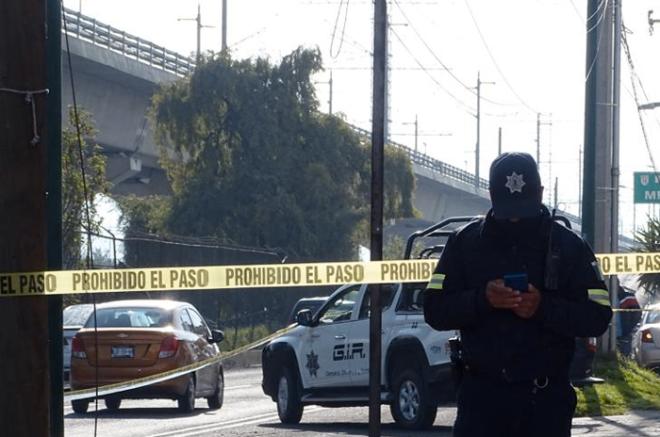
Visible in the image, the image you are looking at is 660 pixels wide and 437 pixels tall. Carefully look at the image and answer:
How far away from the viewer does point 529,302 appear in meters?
5.27

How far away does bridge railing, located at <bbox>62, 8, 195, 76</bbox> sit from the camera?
131 ft

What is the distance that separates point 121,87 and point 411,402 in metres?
31.8

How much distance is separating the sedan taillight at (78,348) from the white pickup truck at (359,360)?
252 centimetres

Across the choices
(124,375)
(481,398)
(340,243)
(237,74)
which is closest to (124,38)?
(237,74)

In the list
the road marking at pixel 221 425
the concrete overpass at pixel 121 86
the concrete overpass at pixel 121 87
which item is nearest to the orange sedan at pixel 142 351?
the road marking at pixel 221 425

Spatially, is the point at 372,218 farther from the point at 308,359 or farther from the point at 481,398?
the point at 308,359

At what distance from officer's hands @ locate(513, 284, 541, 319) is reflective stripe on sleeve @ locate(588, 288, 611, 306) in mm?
312

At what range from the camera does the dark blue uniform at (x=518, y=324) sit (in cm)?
537

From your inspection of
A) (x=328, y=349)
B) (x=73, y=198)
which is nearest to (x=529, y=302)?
(x=328, y=349)

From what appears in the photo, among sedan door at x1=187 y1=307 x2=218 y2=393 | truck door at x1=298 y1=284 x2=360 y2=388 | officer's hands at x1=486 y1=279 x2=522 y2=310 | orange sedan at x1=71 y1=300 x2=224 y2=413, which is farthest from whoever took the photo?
sedan door at x1=187 y1=307 x2=218 y2=393

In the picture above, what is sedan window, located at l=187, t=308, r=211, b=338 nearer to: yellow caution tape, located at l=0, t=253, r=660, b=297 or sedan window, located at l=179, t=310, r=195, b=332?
sedan window, located at l=179, t=310, r=195, b=332

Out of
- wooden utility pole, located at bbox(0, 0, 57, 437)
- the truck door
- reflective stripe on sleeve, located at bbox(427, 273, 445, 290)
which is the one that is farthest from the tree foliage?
reflective stripe on sleeve, located at bbox(427, 273, 445, 290)

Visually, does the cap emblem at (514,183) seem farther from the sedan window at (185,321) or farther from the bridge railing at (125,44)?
the bridge railing at (125,44)

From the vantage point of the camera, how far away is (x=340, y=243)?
47.8m
